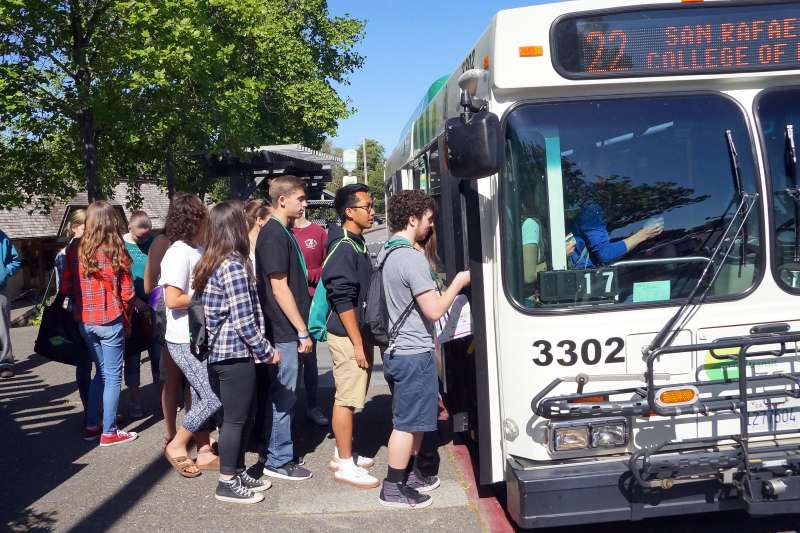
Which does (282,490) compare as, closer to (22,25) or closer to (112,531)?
(112,531)

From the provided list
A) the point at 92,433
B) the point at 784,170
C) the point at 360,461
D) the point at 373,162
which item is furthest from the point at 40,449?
the point at 373,162

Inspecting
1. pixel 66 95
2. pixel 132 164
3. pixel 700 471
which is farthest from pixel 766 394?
pixel 132 164

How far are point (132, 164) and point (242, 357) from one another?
1931 cm

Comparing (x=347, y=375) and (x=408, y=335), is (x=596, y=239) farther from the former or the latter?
(x=347, y=375)

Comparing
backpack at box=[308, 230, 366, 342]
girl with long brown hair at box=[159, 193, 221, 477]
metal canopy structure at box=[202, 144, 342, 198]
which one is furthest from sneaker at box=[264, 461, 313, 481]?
metal canopy structure at box=[202, 144, 342, 198]

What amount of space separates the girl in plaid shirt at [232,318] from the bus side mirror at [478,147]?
1594 mm

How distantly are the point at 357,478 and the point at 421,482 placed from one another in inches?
16.7

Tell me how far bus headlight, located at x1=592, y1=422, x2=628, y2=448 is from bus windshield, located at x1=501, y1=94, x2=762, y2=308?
0.60 m

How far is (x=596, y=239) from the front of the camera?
3836mm

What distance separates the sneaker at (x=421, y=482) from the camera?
504 cm

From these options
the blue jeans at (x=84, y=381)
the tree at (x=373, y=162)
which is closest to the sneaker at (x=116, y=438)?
the blue jeans at (x=84, y=381)

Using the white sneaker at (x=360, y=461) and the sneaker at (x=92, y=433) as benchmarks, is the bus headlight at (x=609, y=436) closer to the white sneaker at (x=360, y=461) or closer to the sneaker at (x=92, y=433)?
the white sneaker at (x=360, y=461)

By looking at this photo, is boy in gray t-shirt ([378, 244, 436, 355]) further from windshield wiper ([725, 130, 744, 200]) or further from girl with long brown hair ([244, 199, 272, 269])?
girl with long brown hair ([244, 199, 272, 269])

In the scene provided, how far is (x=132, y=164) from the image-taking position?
22.4m
